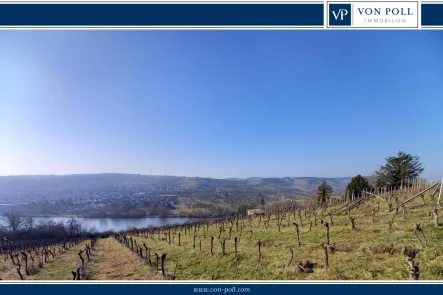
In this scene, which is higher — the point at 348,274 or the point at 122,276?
the point at 348,274

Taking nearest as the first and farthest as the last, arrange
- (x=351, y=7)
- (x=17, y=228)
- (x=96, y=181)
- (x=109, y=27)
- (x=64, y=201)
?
1. (x=351, y=7)
2. (x=109, y=27)
3. (x=96, y=181)
4. (x=64, y=201)
5. (x=17, y=228)

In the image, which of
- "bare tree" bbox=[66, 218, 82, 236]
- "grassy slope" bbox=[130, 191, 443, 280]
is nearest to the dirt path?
"grassy slope" bbox=[130, 191, 443, 280]

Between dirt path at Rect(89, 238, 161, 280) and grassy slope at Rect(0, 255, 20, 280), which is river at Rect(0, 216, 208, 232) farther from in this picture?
dirt path at Rect(89, 238, 161, 280)

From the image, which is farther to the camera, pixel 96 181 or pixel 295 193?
pixel 295 193

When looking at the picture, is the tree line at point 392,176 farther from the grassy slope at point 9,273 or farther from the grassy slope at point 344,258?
the grassy slope at point 9,273

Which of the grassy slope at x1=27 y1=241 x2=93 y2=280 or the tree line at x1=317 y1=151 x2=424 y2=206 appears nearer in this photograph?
the grassy slope at x1=27 y1=241 x2=93 y2=280

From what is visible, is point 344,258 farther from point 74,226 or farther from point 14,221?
point 74,226

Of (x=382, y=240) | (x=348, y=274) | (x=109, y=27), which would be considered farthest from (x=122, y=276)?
(x=382, y=240)

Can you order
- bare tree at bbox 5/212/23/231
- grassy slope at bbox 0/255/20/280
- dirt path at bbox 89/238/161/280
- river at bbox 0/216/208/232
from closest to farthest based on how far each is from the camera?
dirt path at bbox 89/238/161/280, grassy slope at bbox 0/255/20/280, bare tree at bbox 5/212/23/231, river at bbox 0/216/208/232

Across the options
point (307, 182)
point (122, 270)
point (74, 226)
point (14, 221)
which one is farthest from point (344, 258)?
point (74, 226)

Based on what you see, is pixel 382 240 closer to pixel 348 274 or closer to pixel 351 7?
pixel 348 274

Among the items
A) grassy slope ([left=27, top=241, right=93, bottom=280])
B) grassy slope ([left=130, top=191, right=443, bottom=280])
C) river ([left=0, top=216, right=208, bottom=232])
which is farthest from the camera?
river ([left=0, top=216, right=208, bottom=232])
